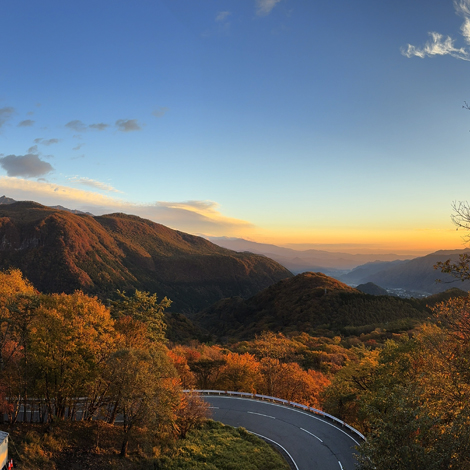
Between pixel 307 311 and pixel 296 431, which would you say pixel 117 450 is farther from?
pixel 307 311

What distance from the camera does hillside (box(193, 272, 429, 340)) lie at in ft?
361

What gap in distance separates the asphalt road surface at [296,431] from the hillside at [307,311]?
67926 mm

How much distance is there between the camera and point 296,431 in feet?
91.3

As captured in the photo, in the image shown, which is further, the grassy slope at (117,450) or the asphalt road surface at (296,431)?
the asphalt road surface at (296,431)

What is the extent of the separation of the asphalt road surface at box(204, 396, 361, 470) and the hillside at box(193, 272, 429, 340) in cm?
6793

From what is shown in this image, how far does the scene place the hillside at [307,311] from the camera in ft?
361

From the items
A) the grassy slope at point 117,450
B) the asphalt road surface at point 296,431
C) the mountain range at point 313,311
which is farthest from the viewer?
the mountain range at point 313,311

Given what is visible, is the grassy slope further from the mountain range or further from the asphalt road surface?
the mountain range

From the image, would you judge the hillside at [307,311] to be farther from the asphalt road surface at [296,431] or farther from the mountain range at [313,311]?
the asphalt road surface at [296,431]

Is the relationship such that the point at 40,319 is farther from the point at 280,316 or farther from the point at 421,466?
the point at 280,316

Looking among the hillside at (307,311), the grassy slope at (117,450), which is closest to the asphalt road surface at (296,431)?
the grassy slope at (117,450)

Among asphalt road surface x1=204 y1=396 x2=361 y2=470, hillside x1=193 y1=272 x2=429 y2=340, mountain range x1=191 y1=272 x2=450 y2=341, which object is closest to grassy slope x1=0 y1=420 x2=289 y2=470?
asphalt road surface x1=204 y1=396 x2=361 y2=470

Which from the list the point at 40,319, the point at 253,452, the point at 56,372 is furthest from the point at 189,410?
the point at 40,319

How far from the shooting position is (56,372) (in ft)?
81.6
